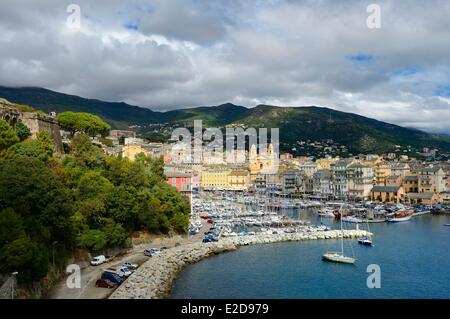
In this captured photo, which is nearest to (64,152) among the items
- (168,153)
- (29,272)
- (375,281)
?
(29,272)

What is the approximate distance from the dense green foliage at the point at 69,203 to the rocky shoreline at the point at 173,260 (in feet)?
6.01

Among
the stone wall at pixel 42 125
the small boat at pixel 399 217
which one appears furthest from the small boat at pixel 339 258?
the small boat at pixel 399 217

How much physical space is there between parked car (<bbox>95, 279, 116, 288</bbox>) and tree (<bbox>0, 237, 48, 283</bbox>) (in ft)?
6.37

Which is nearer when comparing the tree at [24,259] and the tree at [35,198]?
the tree at [24,259]

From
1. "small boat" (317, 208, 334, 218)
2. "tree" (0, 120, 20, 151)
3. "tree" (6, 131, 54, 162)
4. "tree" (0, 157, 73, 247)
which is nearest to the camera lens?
"tree" (0, 157, 73, 247)

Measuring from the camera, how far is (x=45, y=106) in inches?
3457

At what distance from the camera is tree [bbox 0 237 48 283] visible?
9.98 meters

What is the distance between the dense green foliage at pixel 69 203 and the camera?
10625 millimetres

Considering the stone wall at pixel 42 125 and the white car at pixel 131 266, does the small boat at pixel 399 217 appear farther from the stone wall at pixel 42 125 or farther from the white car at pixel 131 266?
the stone wall at pixel 42 125

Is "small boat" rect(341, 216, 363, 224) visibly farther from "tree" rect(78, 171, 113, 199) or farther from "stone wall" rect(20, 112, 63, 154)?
"stone wall" rect(20, 112, 63, 154)

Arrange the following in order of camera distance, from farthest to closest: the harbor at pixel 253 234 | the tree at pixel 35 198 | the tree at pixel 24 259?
the harbor at pixel 253 234 < the tree at pixel 35 198 < the tree at pixel 24 259

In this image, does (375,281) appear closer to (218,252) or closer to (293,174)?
(218,252)

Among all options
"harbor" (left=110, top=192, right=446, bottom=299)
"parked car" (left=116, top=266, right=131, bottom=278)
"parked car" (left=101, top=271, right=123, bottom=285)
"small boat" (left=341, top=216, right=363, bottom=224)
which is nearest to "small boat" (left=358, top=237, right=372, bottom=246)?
"harbor" (left=110, top=192, right=446, bottom=299)

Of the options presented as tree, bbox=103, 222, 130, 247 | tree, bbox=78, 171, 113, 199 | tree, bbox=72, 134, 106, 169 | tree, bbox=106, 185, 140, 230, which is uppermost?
tree, bbox=72, 134, 106, 169
